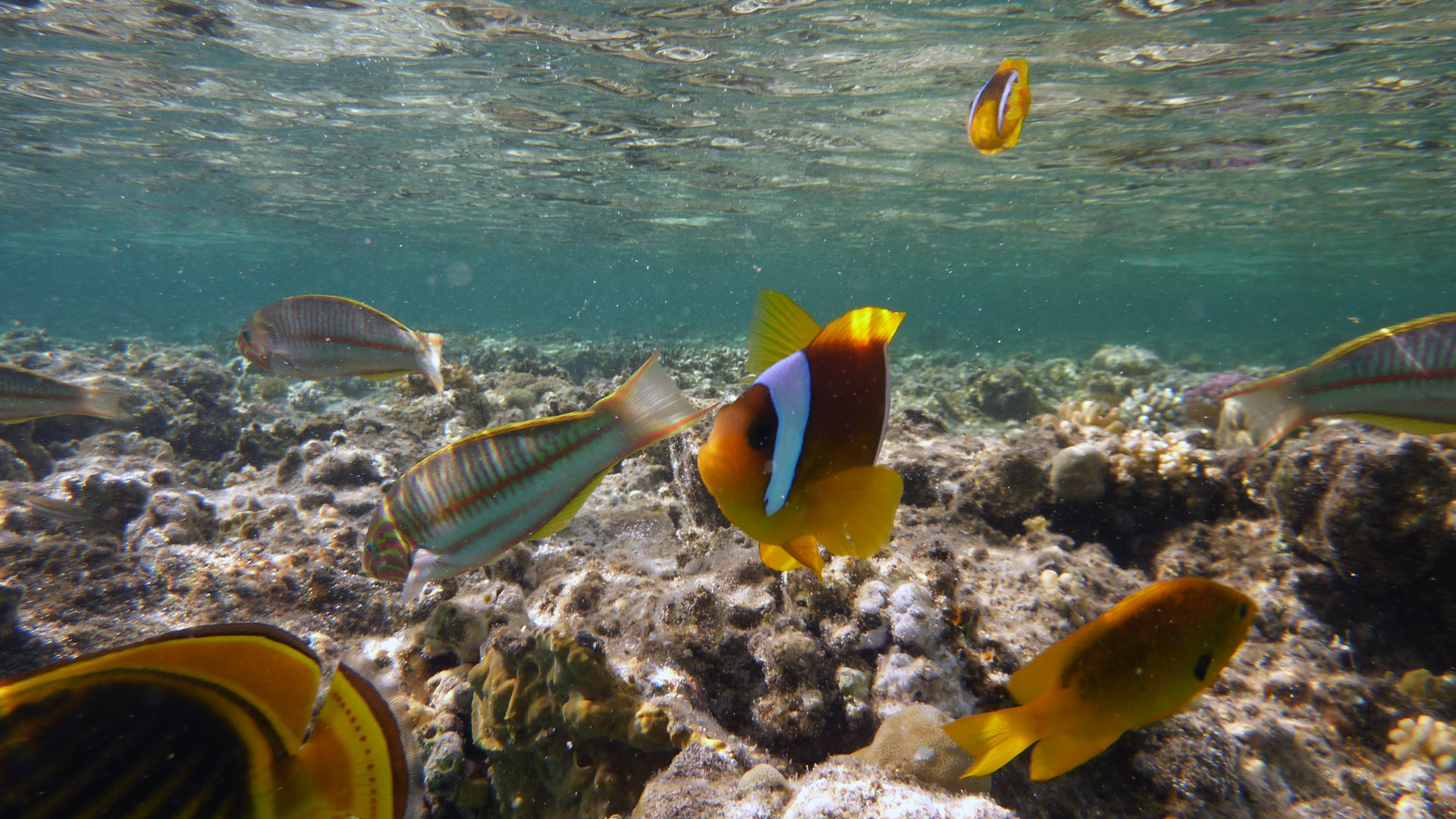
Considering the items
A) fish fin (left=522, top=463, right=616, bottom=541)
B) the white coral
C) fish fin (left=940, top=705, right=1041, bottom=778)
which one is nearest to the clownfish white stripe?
fish fin (left=940, top=705, right=1041, bottom=778)

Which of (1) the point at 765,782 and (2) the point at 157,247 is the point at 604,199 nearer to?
(1) the point at 765,782

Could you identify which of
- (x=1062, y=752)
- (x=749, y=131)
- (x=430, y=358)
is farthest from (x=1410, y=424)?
(x=749, y=131)

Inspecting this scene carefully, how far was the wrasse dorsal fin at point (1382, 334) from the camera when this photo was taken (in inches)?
99.5

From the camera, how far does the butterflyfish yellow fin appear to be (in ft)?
4.34

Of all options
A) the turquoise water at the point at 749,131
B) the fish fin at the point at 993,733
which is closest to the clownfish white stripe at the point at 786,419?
the fish fin at the point at 993,733

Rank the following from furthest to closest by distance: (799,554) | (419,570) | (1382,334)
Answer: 1. (1382,334)
2. (419,570)
3. (799,554)

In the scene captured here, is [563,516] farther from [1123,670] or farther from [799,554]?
[1123,670]

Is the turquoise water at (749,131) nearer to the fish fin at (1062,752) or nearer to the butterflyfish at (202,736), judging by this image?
the fish fin at (1062,752)

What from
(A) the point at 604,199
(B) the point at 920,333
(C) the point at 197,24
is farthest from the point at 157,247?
(B) the point at 920,333

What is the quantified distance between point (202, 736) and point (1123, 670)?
197 cm

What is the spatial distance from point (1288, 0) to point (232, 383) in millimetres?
21868

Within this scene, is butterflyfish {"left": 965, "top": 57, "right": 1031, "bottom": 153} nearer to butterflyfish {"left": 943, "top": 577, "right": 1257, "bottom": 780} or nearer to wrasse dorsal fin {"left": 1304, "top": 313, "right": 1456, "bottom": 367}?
wrasse dorsal fin {"left": 1304, "top": 313, "right": 1456, "bottom": 367}

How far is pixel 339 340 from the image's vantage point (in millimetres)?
3078

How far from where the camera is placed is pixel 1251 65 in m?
12.4
